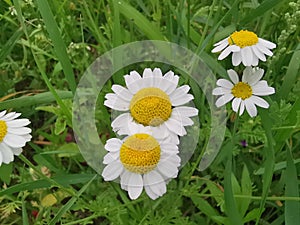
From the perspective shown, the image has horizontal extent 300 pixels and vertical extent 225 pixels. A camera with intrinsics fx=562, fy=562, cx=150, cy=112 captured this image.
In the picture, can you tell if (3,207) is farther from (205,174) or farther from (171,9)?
(171,9)

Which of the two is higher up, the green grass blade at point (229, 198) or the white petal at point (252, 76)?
the white petal at point (252, 76)

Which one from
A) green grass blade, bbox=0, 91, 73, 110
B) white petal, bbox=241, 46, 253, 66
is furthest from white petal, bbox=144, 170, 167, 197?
green grass blade, bbox=0, 91, 73, 110

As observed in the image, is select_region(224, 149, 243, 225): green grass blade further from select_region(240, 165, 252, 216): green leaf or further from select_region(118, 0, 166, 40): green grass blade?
select_region(118, 0, 166, 40): green grass blade

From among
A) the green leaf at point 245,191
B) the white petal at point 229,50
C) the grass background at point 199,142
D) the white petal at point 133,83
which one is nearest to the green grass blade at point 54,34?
the grass background at point 199,142

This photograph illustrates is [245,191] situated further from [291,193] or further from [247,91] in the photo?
[247,91]

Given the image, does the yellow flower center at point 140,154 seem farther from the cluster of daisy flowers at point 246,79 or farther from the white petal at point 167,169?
the cluster of daisy flowers at point 246,79

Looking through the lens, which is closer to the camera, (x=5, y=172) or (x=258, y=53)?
A: (x=258, y=53)

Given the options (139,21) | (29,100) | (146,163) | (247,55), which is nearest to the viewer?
(146,163)

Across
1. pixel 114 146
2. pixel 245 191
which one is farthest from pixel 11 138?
pixel 245 191
